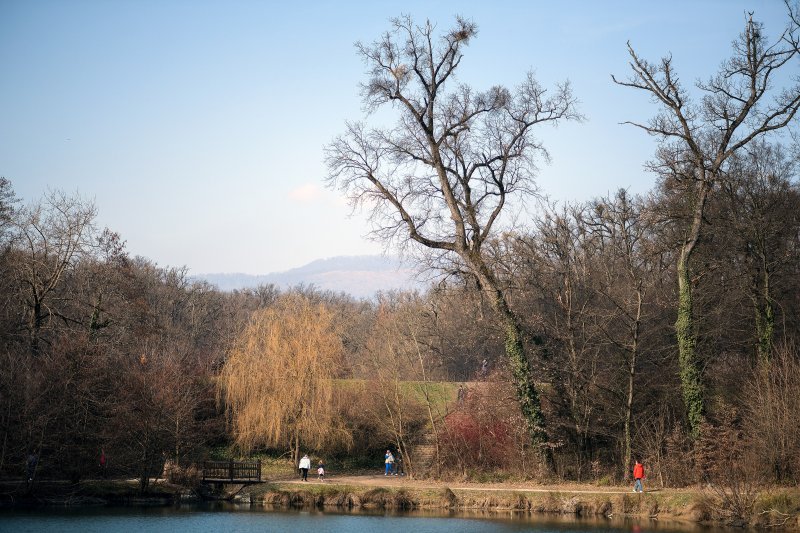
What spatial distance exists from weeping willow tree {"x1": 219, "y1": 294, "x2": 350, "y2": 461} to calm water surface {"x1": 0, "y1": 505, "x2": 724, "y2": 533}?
6.82 metres

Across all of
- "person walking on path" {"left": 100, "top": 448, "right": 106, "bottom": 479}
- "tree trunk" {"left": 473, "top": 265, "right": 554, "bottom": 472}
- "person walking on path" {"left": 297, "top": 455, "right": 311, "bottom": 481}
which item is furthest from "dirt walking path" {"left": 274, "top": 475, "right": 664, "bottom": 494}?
"person walking on path" {"left": 100, "top": 448, "right": 106, "bottom": 479}

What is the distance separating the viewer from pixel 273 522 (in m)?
24.7

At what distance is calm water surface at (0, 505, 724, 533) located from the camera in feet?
75.3

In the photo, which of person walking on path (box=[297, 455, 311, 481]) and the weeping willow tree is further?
the weeping willow tree

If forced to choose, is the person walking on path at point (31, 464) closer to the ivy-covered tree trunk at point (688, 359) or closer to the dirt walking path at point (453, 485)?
the dirt walking path at point (453, 485)

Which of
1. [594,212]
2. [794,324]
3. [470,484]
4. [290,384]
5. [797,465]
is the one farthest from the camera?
[594,212]

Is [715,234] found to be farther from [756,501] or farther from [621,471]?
[756,501]

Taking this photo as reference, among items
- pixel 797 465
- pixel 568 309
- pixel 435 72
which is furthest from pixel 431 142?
pixel 797 465

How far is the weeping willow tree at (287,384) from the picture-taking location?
34156 millimetres

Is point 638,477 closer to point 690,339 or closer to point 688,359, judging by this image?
point 688,359

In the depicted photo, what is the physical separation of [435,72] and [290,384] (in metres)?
13.8

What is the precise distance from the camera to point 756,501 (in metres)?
23.5

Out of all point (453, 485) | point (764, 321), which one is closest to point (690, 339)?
point (764, 321)

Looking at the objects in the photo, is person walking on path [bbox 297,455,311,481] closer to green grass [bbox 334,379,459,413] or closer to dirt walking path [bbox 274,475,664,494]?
dirt walking path [bbox 274,475,664,494]
